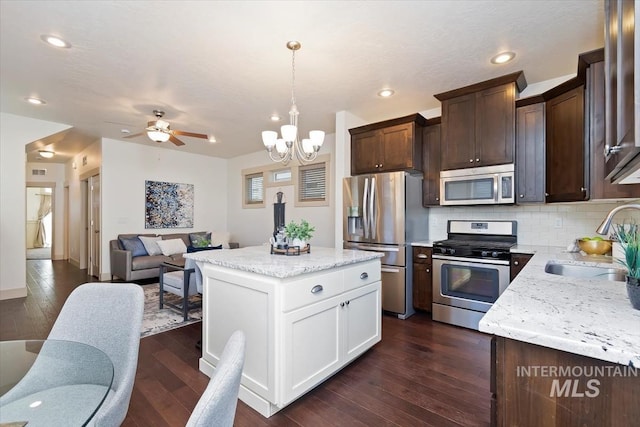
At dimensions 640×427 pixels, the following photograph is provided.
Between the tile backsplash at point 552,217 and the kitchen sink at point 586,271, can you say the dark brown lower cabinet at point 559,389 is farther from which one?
the tile backsplash at point 552,217

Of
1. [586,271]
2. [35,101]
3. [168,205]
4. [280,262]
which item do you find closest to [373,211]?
[280,262]

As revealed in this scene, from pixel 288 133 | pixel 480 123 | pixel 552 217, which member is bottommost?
pixel 552 217

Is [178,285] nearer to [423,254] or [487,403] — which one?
[423,254]

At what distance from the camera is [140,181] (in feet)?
20.2

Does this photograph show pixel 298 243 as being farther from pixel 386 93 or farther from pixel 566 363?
pixel 386 93

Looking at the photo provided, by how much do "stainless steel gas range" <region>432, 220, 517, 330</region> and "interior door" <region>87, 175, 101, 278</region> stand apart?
6.27 m

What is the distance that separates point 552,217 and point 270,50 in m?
3.42

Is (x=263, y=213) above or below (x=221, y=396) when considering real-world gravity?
above

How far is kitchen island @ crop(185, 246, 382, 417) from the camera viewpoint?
5.99 ft

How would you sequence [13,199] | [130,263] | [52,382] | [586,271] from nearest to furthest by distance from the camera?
1. [52,382]
2. [586,271]
3. [13,199]
4. [130,263]

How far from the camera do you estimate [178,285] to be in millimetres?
3639

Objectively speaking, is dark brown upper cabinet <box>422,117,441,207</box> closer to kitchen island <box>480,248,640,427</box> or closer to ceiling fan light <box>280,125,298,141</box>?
ceiling fan light <box>280,125,298,141</box>

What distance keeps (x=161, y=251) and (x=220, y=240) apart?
1239 millimetres

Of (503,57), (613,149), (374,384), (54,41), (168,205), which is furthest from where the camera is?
(168,205)
